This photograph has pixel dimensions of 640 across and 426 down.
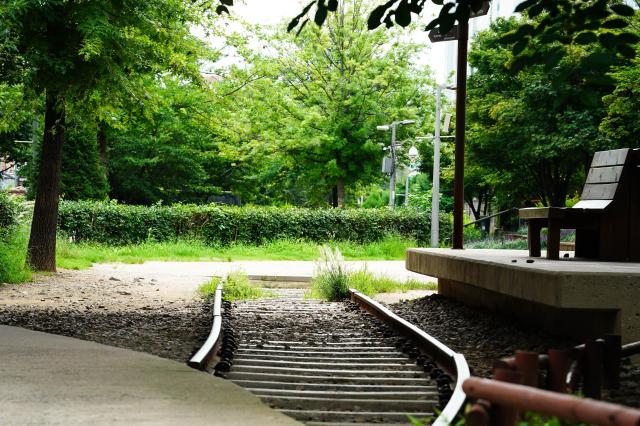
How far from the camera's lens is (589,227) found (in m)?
10.0

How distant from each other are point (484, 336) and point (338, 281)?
5.46 metres

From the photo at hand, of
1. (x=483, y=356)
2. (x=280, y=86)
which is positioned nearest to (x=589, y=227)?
(x=483, y=356)

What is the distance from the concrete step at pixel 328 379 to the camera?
6855mm


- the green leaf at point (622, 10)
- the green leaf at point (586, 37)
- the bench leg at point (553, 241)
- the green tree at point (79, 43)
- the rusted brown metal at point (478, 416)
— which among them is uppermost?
the green tree at point (79, 43)

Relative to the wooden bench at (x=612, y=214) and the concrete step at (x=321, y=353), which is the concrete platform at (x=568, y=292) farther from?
the concrete step at (x=321, y=353)

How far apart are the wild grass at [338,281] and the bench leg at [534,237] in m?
4.04

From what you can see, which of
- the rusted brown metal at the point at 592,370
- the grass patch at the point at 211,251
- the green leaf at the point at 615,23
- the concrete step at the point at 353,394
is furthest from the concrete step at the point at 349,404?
the grass patch at the point at 211,251

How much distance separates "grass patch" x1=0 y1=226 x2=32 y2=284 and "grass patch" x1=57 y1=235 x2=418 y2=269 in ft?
10.1

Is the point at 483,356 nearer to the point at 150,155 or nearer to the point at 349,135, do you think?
the point at 349,135

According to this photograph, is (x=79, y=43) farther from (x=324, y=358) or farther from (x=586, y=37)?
(x=586, y=37)

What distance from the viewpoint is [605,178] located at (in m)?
10.3

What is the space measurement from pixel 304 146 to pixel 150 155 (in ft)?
33.3

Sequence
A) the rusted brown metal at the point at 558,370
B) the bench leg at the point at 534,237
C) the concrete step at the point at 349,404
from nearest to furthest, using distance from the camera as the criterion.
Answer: the rusted brown metal at the point at 558,370 < the concrete step at the point at 349,404 < the bench leg at the point at 534,237

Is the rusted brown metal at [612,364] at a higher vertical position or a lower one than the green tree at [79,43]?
lower
